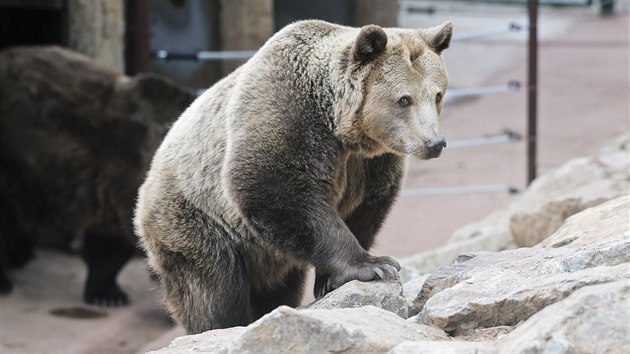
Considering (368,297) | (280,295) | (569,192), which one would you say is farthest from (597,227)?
(569,192)

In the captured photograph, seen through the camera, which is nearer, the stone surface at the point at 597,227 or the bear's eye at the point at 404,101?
the stone surface at the point at 597,227

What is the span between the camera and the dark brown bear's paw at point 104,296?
7953 mm

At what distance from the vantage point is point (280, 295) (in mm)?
4852

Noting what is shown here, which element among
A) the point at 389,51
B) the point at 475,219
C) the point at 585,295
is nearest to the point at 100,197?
the point at 475,219

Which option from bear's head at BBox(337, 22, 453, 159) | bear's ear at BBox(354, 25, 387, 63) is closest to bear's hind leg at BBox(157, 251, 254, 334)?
bear's head at BBox(337, 22, 453, 159)

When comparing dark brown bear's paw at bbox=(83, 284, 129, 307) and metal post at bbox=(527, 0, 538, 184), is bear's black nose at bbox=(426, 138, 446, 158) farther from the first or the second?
metal post at bbox=(527, 0, 538, 184)

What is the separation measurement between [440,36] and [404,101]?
36 cm

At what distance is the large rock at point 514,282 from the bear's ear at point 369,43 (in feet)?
2.79

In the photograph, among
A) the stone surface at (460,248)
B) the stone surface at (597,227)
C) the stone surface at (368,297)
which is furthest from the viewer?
the stone surface at (460,248)

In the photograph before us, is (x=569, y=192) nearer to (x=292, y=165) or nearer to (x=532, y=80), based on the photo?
(x=532, y=80)

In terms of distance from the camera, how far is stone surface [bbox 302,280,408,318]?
3836 millimetres

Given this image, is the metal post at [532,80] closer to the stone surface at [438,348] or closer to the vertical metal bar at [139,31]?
the vertical metal bar at [139,31]

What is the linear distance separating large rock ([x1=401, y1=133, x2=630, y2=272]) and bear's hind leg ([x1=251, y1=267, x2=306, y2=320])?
146 centimetres

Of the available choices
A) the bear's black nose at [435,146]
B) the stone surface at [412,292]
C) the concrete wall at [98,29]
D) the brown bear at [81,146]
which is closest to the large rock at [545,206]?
the stone surface at [412,292]
